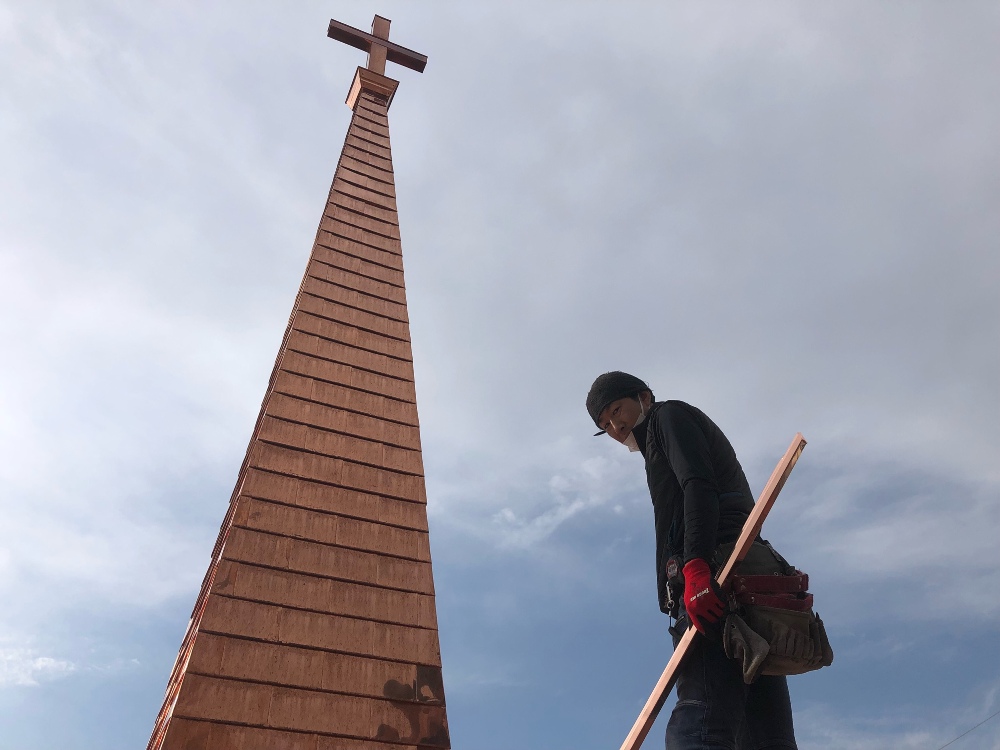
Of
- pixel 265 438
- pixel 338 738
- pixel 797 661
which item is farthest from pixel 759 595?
pixel 265 438

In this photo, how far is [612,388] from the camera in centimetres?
308

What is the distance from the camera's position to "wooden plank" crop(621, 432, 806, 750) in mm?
2480

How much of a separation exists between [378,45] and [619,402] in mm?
7698

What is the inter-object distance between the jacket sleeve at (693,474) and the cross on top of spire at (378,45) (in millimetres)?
7417

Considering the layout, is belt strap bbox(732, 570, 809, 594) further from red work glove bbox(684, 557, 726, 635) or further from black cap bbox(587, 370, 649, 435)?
black cap bbox(587, 370, 649, 435)

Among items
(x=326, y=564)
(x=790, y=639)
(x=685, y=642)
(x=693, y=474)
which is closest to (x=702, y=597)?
(x=685, y=642)

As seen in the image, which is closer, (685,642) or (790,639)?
(790,639)

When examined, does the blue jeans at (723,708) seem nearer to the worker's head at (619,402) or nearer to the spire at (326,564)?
the worker's head at (619,402)

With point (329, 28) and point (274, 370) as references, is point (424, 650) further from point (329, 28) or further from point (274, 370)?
point (329, 28)

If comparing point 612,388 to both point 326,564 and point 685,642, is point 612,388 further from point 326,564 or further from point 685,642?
point 326,564

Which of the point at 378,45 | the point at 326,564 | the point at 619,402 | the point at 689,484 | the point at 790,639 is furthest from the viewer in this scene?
the point at 378,45

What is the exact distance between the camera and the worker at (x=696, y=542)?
239 centimetres

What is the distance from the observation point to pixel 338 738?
4.14m

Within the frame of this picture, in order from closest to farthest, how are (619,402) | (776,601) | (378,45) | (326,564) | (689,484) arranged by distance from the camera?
(776,601)
(689,484)
(619,402)
(326,564)
(378,45)
